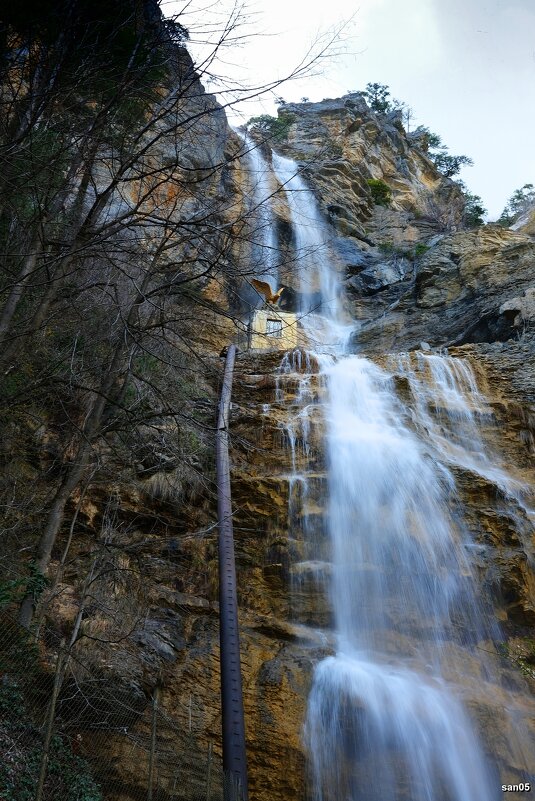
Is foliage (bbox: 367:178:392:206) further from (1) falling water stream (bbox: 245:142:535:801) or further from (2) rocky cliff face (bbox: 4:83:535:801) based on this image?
(1) falling water stream (bbox: 245:142:535:801)

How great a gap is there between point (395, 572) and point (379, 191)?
24.1 m

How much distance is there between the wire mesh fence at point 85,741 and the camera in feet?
15.2

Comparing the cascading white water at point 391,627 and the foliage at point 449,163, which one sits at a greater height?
the foliage at point 449,163

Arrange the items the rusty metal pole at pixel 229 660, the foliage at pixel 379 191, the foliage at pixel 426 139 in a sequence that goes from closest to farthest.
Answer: the rusty metal pole at pixel 229 660 < the foliage at pixel 379 191 < the foliage at pixel 426 139

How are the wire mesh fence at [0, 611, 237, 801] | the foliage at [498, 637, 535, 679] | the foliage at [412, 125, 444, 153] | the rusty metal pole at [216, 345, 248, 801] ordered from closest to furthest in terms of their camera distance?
the wire mesh fence at [0, 611, 237, 801]
the rusty metal pole at [216, 345, 248, 801]
the foliage at [498, 637, 535, 679]
the foliage at [412, 125, 444, 153]

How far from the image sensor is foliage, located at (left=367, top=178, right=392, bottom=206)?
91.9 ft

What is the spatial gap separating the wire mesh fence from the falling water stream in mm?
1331

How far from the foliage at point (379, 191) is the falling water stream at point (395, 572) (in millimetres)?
17341

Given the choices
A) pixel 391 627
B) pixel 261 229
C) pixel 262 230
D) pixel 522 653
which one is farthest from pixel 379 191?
pixel 261 229

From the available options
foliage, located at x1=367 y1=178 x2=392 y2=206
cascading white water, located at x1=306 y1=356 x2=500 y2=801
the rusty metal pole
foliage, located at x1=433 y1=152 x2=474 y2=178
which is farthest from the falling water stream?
foliage, located at x1=433 y1=152 x2=474 y2=178

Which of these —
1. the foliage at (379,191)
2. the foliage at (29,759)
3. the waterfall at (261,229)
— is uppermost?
the foliage at (379,191)

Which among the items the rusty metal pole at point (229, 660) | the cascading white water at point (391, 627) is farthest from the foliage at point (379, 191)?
the rusty metal pole at point (229, 660)

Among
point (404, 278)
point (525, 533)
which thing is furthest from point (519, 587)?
point (404, 278)

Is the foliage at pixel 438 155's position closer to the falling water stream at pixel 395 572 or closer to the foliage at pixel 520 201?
the foliage at pixel 520 201
